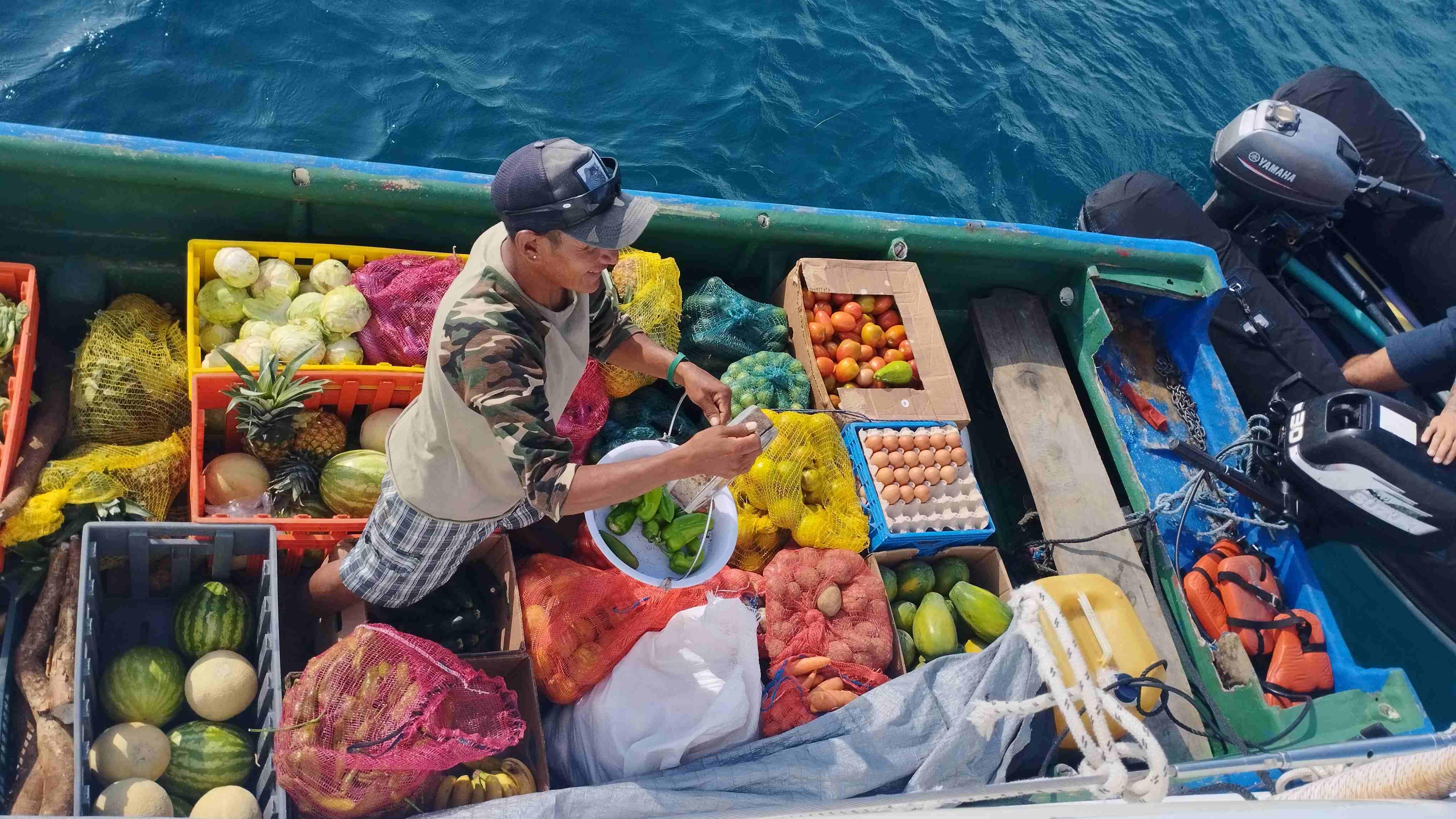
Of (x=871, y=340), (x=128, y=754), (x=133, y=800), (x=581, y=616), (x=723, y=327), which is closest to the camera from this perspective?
(x=133, y=800)

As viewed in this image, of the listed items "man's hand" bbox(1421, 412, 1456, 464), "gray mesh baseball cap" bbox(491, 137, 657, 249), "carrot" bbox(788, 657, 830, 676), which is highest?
"gray mesh baseball cap" bbox(491, 137, 657, 249)

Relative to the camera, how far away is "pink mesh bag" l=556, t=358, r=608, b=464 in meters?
4.43

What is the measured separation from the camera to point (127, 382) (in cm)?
409

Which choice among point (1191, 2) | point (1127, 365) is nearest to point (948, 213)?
point (1127, 365)

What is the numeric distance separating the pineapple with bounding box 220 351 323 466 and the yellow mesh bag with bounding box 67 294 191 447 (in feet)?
1.33

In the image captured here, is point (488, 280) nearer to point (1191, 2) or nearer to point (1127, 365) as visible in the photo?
point (1127, 365)

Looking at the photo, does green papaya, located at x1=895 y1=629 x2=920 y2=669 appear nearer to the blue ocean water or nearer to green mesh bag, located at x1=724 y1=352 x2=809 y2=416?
green mesh bag, located at x1=724 y1=352 x2=809 y2=416

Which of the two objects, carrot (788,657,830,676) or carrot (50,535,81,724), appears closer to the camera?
carrot (50,535,81,724)

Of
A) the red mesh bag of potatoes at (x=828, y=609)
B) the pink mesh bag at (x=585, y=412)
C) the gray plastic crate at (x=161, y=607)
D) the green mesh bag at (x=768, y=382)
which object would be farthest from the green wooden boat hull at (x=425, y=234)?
the gray plastic crate at (x=161, y=607)

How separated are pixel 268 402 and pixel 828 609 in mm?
2433

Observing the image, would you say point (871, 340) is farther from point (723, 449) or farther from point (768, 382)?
point (723, 449)

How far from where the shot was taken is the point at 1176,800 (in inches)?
82.4

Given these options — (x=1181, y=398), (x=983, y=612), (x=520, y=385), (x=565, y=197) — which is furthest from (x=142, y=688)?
(x=1181, y=398)

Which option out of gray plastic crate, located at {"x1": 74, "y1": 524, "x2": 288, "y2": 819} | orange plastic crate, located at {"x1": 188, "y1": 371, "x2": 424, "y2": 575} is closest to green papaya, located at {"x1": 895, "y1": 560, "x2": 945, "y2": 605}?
orange plastic crate, located at {"x1": 188, "y1": 371, "x2": 424, "y2": 575}
